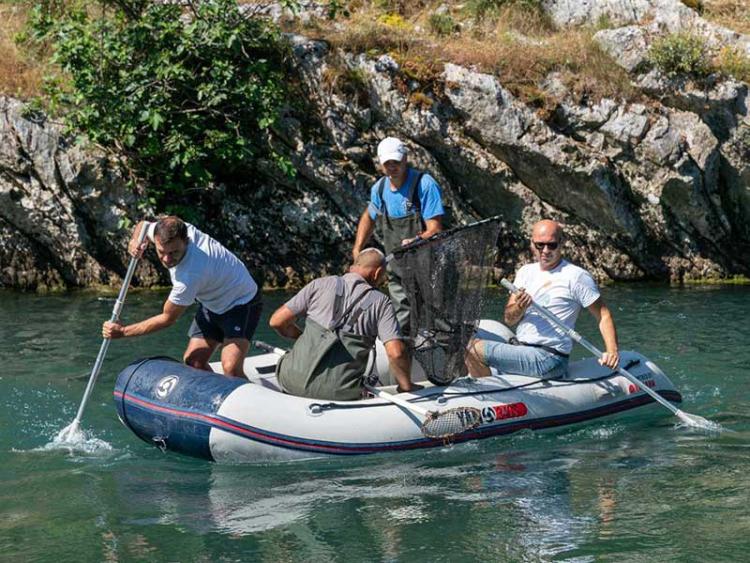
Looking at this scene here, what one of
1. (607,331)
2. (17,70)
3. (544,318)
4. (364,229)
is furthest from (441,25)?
(607,331)

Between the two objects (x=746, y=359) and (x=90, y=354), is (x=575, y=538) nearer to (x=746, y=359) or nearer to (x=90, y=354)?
(x=746, y=359)

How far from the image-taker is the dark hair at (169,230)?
7305 millimetres

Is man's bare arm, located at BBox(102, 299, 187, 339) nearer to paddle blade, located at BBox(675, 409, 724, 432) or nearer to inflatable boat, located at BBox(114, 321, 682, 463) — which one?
inflatable boat, located at BBox(114, 321, 682, 463)

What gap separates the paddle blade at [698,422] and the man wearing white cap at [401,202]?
2.42 m

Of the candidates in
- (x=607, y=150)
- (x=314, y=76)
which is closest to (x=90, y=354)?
(x=314, y=76)

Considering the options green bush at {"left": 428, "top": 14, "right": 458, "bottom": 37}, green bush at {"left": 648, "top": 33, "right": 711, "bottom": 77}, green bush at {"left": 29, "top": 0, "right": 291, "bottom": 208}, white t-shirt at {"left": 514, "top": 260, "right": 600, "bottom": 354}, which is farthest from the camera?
green bush at {"left": 428, "top": 14, "right": 458, "bottom": 37}

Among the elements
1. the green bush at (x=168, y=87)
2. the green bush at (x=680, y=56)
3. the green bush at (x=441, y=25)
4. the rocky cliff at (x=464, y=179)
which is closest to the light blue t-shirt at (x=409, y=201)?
the green bush at (x=168, y=87)

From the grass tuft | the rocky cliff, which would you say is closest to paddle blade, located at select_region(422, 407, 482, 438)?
the rocky cliff

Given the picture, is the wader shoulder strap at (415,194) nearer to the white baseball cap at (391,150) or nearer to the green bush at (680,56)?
the white baseball cap at (391,150)

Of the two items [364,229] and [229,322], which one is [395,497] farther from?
[364,229]

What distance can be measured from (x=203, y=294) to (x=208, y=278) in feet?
0.66

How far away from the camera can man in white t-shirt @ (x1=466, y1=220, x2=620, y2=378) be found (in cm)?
785

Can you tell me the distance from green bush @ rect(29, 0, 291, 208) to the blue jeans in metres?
6.87

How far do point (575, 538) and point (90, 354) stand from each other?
6.61 metres
